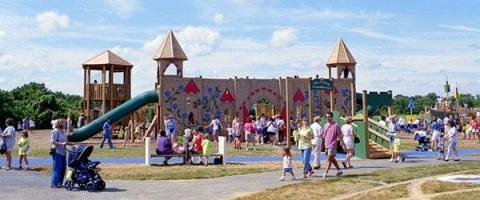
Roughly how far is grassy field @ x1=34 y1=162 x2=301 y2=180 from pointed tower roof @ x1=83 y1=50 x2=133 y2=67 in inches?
774

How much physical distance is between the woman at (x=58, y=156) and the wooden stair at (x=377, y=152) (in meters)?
12.2

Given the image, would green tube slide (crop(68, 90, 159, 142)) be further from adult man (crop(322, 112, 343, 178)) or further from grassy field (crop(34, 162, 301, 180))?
adult man (crop(322, 112, 343, 178))

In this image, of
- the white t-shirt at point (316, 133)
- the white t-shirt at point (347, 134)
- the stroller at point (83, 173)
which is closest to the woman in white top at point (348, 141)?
the white t-shirt at point (347, 134)

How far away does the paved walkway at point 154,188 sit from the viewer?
1383cm

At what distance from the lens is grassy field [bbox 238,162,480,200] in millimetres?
13453

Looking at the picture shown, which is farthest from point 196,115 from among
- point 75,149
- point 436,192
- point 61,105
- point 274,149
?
point 61,105

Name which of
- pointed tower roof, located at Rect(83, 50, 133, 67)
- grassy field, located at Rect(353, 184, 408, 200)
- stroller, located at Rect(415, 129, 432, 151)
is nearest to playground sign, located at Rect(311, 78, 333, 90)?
stroller, located at Rect(415, 129, 432, 151)

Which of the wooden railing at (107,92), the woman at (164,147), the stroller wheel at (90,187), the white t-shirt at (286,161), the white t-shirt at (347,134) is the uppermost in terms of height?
the wooden railing at (107,92)

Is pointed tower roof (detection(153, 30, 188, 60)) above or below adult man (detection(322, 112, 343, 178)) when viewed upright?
above

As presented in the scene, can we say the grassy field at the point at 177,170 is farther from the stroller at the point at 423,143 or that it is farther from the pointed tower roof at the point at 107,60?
the pointed tower roof at the point at 107,60

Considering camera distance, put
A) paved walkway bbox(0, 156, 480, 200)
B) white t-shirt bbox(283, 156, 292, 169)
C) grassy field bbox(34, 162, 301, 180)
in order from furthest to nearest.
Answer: grassy field bbox(34, 162, 301, 180), white t-shirt bbox(283, 156, 292, 169), paved walkway bbox(0, 156, 480, 200)

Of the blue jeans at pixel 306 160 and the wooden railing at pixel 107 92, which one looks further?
the wooden railing at pixel 107 92

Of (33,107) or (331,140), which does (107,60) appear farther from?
(33,107)

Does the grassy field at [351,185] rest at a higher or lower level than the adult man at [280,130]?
lower
